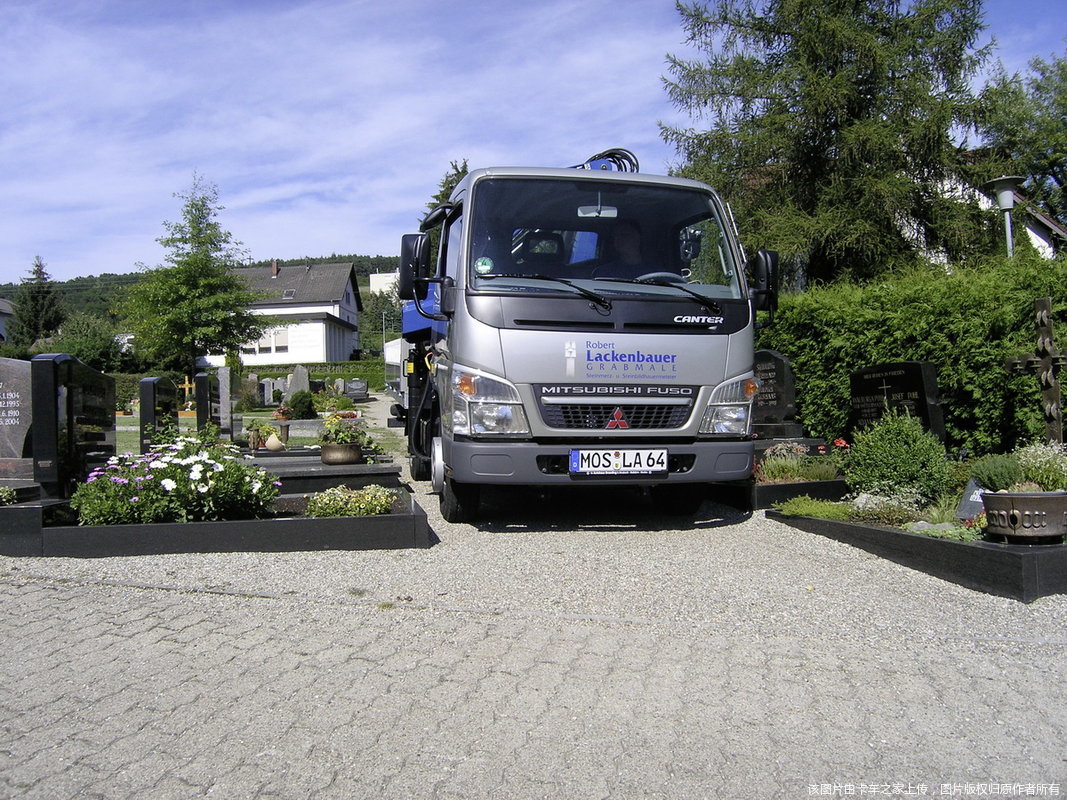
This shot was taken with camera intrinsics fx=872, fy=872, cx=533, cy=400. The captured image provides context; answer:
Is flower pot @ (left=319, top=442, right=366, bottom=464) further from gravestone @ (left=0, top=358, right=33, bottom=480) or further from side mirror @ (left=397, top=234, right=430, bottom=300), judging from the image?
side mirror @ (left=397, top=234, right=430, bottom=300)

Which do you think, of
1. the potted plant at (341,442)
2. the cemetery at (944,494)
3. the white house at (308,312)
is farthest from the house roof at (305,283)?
the cemetery at (944,494)

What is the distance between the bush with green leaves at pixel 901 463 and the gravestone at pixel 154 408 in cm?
694

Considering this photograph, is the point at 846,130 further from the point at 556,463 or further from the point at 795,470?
the point at 556,463

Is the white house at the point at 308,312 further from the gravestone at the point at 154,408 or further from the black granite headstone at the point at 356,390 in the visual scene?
the gravestone at the point at 154,408

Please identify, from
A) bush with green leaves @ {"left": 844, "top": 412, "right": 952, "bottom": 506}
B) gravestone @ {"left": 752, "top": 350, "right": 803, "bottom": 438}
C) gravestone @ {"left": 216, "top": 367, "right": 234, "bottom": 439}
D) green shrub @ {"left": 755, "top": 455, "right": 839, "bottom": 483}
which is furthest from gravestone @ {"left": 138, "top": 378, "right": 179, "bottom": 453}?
gravestone @ {"left": 752, "top": 350, "right": 803, "bottom": 438}

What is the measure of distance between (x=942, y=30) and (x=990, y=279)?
1254 cm

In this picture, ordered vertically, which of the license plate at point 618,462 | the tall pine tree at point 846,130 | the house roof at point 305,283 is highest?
the house roof at point 305,283

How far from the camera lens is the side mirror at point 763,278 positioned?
720 cm

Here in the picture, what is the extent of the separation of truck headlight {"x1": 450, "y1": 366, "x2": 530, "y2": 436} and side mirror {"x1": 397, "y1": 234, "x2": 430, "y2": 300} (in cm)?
95

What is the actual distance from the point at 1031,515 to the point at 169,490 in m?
5.55

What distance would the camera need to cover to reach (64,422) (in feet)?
23.0

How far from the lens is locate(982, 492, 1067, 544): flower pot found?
16.7ft

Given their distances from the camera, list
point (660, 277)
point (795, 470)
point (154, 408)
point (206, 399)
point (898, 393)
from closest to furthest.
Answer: point (660, 277) < point (795, 470) < point (898, 393) < point (154, 408) < point (206, 399)

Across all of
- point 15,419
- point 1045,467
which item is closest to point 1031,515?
point 1045,467
